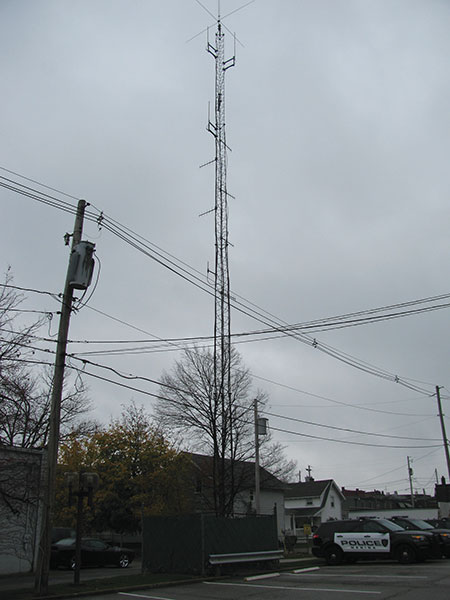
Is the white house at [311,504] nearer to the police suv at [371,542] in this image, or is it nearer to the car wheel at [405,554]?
the police suv at [371,542]

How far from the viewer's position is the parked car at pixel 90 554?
2005 centimetres

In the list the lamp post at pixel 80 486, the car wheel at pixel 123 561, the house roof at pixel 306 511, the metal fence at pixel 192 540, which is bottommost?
the car wheel at pixel 123 561

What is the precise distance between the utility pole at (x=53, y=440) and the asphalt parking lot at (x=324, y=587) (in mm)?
1465

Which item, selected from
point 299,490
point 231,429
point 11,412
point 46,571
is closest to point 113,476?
point 231,429

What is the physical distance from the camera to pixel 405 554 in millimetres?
18094

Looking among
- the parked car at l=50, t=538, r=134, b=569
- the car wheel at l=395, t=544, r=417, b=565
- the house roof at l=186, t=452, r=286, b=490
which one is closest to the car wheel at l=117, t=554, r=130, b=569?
the parked car at l=50, t=538, r=134, b=569

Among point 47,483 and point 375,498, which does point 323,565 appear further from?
point 375,498

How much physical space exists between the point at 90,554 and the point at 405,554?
11.8 meters

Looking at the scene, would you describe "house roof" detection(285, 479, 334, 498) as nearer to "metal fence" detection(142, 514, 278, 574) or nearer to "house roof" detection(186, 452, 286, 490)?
"house roof" detection(186, 452, 286, 490)

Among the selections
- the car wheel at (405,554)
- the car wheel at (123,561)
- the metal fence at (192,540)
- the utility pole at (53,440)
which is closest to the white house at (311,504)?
the car wheel at (123,561)

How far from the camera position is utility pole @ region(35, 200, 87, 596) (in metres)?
12.3

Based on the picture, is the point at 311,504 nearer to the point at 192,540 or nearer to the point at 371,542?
the point at 371,542

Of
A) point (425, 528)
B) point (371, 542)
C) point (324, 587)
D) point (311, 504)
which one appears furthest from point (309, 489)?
point (324, 587)

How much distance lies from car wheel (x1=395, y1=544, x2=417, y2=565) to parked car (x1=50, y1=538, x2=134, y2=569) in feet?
35.7
